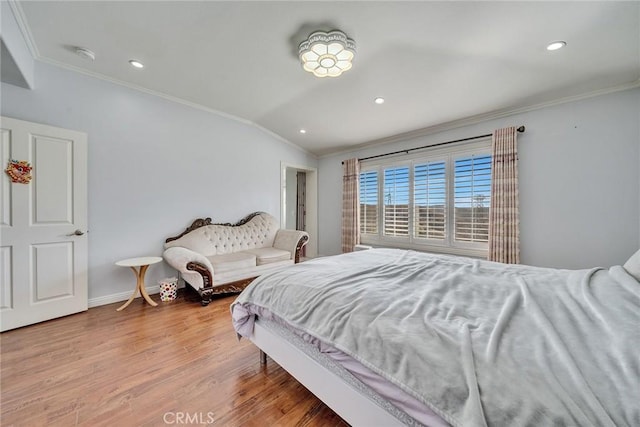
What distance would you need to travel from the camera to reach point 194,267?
2748 millimetres

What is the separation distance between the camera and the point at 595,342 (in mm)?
813

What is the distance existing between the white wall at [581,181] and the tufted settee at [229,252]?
324cm

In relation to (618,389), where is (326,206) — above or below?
above

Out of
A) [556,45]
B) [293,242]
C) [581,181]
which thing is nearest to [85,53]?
[293,242]

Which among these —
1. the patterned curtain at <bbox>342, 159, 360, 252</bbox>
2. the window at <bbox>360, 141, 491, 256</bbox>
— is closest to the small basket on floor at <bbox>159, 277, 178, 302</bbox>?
the patterned curtain at <bbox>342, 159, 360, 252</bbox>

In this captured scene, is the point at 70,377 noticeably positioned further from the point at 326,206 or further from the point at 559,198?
the point at 559,198

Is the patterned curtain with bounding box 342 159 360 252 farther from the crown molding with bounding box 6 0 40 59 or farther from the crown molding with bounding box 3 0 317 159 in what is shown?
the crown molding with bounding box 6 0 40 59

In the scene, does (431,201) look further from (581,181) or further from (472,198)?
(581,181)

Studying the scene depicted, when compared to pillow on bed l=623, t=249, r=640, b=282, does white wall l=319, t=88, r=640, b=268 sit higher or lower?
higher

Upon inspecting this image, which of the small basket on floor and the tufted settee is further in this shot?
the small basket on floor

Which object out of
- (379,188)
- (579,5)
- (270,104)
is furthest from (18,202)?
(579,5)

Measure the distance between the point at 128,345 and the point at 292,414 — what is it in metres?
1.62

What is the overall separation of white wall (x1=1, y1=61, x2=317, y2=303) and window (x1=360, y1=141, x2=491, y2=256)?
2.55 meters

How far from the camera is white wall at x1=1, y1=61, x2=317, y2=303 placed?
2.60 m
